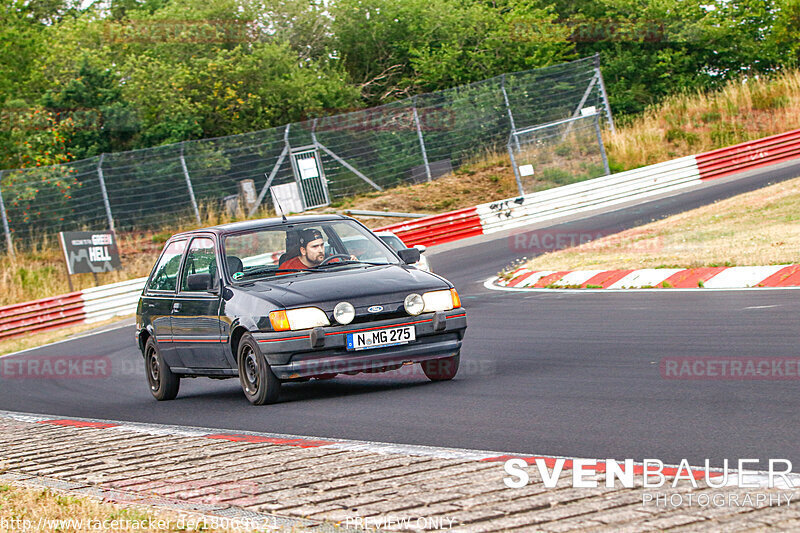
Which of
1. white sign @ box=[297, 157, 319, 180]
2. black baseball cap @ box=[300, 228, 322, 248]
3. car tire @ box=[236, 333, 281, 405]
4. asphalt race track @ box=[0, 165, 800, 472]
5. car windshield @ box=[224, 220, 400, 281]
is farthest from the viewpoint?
white sign @ box=[297, 157, 319, 180]

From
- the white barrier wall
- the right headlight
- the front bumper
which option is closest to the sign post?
the white barrier wall

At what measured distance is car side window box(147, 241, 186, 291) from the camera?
10.3 metres

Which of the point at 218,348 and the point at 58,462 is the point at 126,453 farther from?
the point at 218,348

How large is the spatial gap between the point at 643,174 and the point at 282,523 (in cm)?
2758

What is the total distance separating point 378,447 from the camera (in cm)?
611

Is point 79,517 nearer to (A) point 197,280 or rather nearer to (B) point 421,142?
(A) point 197,280

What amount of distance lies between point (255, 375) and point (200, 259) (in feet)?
5.27

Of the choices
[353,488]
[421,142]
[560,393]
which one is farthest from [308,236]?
[421,142]

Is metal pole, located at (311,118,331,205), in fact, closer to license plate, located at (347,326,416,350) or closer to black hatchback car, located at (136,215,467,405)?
black hatchback car, located at (136,215,467,405)

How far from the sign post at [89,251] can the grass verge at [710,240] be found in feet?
41.0

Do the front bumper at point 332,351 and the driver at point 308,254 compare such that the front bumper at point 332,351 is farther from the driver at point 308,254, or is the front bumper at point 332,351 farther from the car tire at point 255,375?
the driver at point 308,254

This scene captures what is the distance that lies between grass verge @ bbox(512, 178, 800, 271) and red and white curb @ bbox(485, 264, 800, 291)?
28cm

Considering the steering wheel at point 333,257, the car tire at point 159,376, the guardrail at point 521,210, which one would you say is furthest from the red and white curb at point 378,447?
the guardrail at point 521,210

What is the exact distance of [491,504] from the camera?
4.40m
